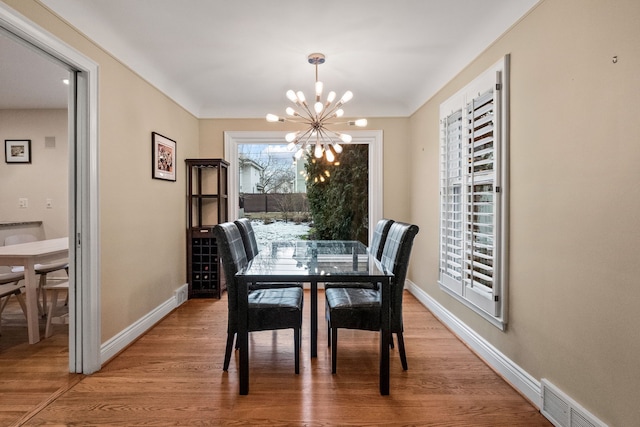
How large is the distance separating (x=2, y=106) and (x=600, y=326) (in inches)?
251

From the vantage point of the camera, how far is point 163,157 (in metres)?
3.54

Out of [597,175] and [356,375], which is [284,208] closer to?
[356,375]

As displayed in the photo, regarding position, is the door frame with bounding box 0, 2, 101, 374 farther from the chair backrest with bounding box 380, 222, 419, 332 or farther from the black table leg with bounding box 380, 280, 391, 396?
the chair backrest with bounding box 380, 222, 419, 332

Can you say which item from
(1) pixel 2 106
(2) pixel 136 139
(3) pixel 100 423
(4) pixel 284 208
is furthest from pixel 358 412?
(1) pixel 2 106


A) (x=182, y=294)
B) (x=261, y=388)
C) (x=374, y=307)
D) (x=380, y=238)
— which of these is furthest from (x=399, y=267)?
(x=182, y=294)

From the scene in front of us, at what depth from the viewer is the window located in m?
2.32

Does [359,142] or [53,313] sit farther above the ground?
[359,142]

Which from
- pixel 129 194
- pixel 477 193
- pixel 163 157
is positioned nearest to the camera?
pixel 477 193

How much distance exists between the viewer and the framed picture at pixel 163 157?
3.34 metres

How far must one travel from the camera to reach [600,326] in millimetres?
1548

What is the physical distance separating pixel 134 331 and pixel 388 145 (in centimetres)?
355

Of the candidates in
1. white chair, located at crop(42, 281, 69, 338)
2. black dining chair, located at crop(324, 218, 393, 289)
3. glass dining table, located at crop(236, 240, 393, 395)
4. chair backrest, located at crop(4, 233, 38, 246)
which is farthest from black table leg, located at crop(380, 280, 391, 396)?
chair backrest, located at crop(4, 233, 38, 246)

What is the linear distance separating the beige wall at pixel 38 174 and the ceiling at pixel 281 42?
0.51m

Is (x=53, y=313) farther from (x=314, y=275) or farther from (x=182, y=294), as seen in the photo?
(x=314, y=275)
